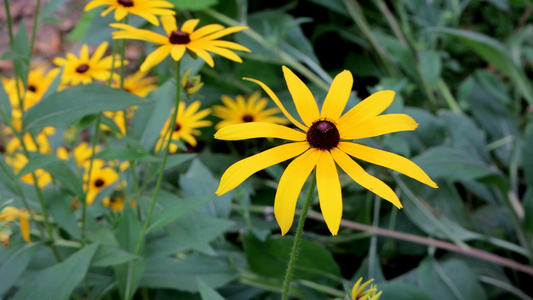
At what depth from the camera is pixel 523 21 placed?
8.46 ft

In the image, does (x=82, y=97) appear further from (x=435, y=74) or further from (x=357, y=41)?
(x=357, y=41)

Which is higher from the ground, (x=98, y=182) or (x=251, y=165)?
(x=98, y=182)

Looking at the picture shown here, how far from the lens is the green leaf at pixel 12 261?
112 centimetres

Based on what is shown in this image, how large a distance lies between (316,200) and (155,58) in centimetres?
86

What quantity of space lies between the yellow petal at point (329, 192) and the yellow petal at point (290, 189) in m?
0.02

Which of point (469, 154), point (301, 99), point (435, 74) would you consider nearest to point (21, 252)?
point (301, 99)

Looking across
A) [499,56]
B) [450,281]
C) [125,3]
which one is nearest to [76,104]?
[125,3]

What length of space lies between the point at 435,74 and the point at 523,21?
3.39 feet

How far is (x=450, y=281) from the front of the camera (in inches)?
59.9

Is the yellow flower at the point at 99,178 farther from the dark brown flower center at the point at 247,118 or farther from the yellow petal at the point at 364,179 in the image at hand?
the yellow petal at the point at 364,179

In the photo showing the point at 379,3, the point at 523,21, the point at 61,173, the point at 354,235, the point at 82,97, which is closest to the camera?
the point at 82,97

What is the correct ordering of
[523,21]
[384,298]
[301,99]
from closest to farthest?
1. [301,99]
2. [384,298]
3. [523,21]

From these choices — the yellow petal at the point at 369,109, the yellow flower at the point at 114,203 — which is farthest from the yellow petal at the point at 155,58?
the yellow flower at the point at 114,203

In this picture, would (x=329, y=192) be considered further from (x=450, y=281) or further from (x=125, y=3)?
(x=450, y=281)
